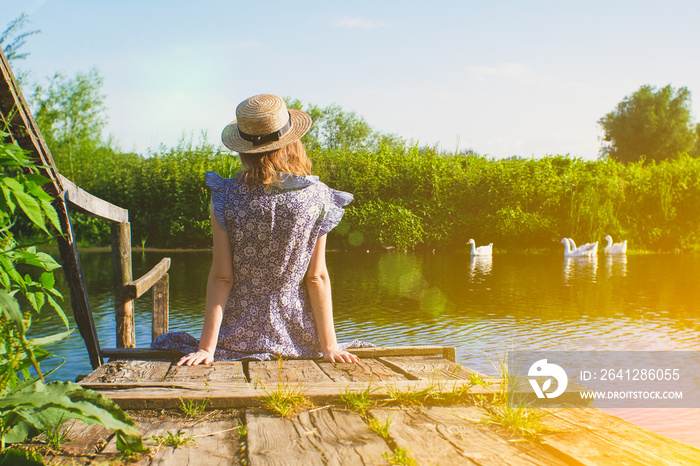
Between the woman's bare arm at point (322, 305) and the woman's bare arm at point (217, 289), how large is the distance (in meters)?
0.37

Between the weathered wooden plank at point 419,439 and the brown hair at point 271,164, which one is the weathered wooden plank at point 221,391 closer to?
the weathered wooden plank at point 419,439

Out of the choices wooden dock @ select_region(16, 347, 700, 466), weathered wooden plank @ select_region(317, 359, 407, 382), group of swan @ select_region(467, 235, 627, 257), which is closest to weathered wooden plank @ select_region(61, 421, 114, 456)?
wooden dock @ select_region(16, 347, 700, 466)

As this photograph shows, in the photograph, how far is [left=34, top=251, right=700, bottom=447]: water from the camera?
635 centimetres

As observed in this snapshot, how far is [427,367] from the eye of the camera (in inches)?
108

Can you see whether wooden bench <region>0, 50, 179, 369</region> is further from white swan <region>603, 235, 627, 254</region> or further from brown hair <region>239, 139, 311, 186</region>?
white swan <region>603, 235, 627, 254</region>

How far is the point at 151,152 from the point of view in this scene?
19.2 metres

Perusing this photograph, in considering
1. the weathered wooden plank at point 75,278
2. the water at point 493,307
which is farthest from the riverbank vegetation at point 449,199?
the weathered wooden plank at point 75,278

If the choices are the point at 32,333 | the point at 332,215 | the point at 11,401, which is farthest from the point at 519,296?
the point at 11,401

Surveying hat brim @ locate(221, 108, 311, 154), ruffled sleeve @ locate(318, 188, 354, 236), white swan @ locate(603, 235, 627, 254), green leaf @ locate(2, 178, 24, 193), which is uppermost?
hat brim @ locate(221, 108, 311, 154)

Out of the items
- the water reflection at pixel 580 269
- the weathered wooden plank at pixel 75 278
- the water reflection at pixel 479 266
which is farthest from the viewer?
the water reflection at pixel 479 266

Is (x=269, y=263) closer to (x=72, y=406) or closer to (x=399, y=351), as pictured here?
(x=399, y=351)

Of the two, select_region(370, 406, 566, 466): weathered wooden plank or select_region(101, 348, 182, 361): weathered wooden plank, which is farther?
select_region(101, 348, 182, 361): weathered wooden plank

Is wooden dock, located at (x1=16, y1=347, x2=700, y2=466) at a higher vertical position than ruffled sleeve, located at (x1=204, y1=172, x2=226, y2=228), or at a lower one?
lower

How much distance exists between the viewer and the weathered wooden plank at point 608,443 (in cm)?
169
